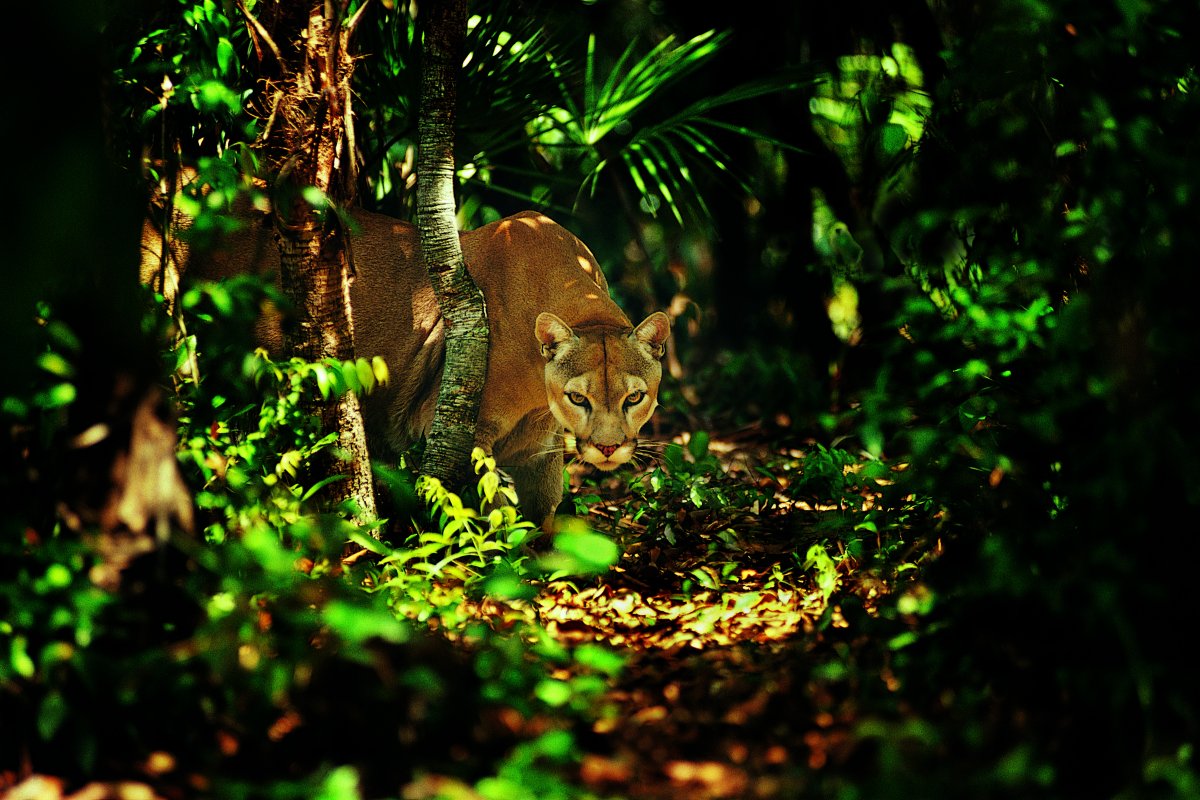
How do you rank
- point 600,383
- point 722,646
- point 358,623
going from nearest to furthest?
point 358,623 → point 722,646 → point 600,383

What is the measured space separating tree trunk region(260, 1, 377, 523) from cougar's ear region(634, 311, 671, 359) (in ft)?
4.58

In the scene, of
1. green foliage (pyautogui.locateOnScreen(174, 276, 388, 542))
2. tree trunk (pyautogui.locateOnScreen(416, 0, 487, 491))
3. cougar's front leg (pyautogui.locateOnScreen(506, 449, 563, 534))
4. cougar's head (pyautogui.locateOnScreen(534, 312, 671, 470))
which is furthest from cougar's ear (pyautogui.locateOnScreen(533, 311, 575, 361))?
green foliage (pyautogui.locateOnScreen(174, 276, 388, 542))

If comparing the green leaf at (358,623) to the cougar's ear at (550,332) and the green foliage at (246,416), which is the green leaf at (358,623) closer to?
the green foliage at (246,416)

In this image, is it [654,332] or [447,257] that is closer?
[447,257]

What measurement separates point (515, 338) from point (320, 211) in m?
1.37

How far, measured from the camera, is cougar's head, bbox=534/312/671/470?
4.27m

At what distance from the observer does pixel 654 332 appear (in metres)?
4.59

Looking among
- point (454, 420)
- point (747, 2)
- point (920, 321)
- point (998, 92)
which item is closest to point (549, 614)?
point (454, 420)

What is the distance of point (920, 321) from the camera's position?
130 inches

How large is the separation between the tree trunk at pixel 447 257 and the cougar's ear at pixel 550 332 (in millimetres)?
268

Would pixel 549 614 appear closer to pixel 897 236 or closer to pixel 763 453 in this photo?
pixel 897 236

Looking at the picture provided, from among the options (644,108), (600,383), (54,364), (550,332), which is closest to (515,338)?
(550,332)

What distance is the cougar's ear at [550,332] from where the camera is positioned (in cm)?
438

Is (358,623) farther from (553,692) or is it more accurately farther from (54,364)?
(54,364)
